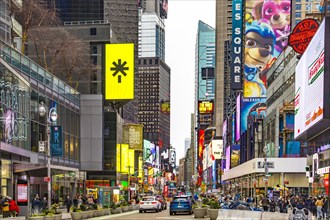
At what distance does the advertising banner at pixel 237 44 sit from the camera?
128250 millimetres

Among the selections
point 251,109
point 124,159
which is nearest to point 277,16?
point 251,109

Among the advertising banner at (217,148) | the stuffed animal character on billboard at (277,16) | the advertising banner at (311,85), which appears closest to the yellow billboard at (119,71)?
the stuffed animal character on billboard at (277,16)

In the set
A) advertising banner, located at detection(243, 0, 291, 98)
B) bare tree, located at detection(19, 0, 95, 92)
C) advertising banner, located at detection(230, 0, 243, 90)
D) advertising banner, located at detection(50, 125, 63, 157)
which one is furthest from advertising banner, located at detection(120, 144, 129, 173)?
advertising banner, located at detection(50, 125, 63, 157)

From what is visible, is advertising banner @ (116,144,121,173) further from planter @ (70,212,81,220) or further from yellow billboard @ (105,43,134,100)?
planter @ (70,212,81,220)

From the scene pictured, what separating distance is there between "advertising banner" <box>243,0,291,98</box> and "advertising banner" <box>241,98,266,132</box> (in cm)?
131

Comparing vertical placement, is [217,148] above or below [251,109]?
below

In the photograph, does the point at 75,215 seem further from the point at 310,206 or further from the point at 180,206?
the point at 310,206

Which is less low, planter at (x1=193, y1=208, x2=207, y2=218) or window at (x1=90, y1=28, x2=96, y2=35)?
window at (x1=90, y1=28, x2=96, y2=35)

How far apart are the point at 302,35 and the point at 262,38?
192ft

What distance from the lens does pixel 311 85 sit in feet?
156

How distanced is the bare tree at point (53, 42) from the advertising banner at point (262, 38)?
1254 inches

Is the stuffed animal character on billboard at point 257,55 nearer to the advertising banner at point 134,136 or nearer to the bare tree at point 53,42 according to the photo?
the advertising banner at point 134,136

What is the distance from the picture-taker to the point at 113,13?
16812cm

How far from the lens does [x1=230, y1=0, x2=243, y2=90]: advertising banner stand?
128m
